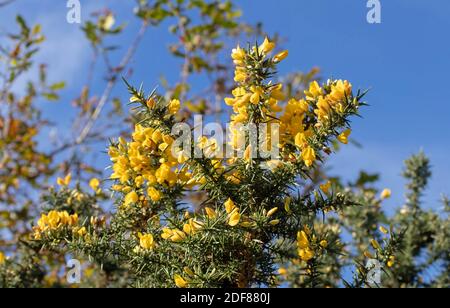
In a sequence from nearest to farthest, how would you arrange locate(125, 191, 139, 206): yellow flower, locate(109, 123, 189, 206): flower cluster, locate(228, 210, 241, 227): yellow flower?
locate(228, 210, 241, 227): yellow flower, locate(109, 123, 189, 206): flower cluster, locate(125, 191, 139, 206): yellow flower

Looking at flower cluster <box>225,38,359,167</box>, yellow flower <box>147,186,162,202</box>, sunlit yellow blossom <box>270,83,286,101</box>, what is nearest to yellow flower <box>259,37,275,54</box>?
flower cluster <box>225,38,359,167</box>

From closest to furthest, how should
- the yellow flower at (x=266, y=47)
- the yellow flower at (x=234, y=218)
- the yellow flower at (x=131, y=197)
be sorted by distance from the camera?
the yellow flower at (x=234, y=218)
the yellow flower at (x=266, y=47)
the yellow flower at (x=131, y=197)

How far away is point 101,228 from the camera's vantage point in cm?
228

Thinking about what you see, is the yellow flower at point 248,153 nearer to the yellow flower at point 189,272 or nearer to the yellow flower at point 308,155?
the yellow flower at point 308,155

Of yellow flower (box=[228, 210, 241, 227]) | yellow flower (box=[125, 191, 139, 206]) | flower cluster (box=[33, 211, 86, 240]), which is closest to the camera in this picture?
yellow flower (box=[228, 210, 241, 227])

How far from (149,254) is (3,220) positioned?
317 centimetres

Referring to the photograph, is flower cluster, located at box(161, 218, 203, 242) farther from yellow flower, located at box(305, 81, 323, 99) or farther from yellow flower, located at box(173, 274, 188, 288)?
yellow flower, located at box(305, 81, 323, 99)

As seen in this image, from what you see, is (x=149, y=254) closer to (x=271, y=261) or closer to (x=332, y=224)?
(x=271, y=261)

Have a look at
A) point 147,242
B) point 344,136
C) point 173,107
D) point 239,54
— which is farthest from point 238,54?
point 147,242

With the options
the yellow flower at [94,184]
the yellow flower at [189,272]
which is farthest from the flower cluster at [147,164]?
the yellow flower at [94,184]

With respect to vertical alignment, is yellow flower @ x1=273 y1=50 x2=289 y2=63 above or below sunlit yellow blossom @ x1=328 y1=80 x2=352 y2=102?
above

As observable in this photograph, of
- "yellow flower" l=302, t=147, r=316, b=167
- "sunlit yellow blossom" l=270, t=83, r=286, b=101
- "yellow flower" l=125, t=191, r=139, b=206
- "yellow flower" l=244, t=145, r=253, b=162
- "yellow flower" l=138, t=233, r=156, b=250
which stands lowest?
"yellow flower" l=138, t=233, r=156, b=250

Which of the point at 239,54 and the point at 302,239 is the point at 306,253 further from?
the point at 239,54
